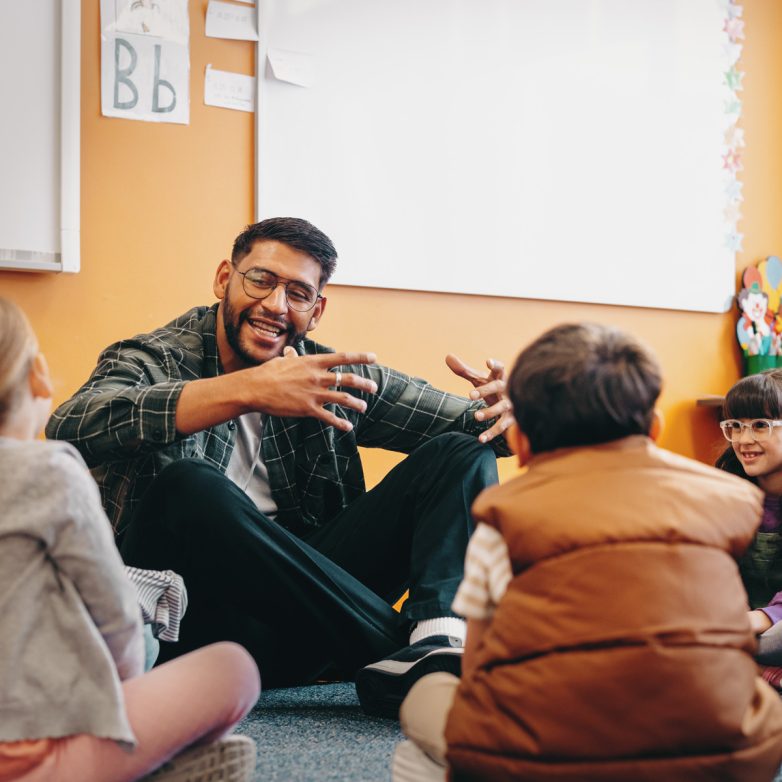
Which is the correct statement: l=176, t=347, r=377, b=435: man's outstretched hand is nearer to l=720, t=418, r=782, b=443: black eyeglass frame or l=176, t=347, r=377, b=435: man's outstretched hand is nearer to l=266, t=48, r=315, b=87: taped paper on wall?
l=720, t=418, r=782, b=443: black eyeglass frame

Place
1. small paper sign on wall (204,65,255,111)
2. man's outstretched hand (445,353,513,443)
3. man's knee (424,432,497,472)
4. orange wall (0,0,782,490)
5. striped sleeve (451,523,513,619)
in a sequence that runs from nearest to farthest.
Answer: striped sleeve (451,523,513,619), man's knee (424,432,497,472), man's outstretched hand (445,353,513,443), orange wall (0,0,782,490), small paper sign on wall (204,65,255,111)

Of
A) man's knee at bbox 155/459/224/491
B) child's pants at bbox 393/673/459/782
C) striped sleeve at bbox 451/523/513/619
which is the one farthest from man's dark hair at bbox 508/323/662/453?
man's knee at bbox 155/459/224/491

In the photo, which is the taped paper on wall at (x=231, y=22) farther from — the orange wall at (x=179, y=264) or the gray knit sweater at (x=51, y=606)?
the gray knit sweater at (x=51, y=606)

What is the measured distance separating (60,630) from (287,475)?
882mm

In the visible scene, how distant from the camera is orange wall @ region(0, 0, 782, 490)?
6.25 feet

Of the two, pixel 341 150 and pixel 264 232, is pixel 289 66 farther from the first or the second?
pixel 264 232

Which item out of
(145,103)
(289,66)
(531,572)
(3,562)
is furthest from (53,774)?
(289,66)

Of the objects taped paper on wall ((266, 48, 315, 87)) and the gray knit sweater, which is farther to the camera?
taped paper on wall ((266, 48, 315, 87))

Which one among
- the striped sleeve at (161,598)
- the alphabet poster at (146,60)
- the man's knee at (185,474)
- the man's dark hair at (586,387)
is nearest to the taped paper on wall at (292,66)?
the alphabet poster at (146,60)

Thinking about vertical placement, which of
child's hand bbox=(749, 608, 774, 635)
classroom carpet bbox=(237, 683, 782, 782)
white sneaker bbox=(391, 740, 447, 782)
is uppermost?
white sneaker bbox=(391, 740, 447, 782)

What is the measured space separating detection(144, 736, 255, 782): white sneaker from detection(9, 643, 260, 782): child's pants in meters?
0.01

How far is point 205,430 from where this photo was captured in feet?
5.35

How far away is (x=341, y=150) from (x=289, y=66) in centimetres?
22

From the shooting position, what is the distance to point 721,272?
2594mm
